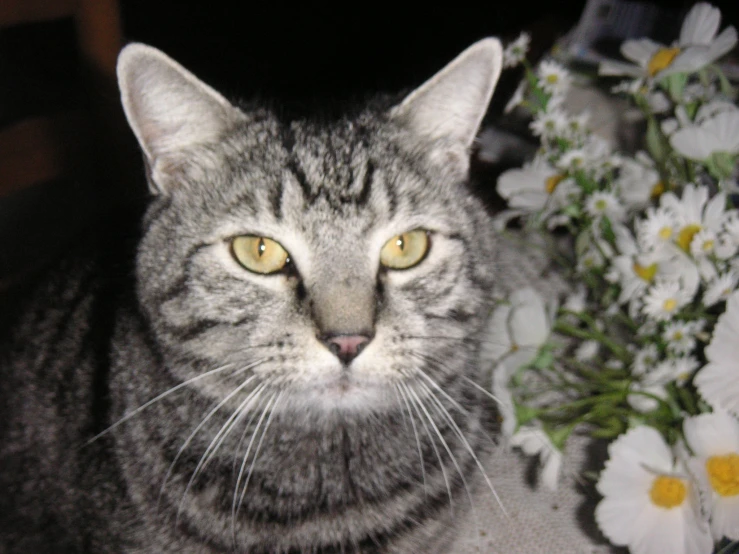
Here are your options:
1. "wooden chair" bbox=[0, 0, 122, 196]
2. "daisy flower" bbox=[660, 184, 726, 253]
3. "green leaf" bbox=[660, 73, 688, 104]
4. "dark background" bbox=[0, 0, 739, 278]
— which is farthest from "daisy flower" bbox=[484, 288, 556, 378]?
"wooden chair" bbox=[0, 0, 122, 196]

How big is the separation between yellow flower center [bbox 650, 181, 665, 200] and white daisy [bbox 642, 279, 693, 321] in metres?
0.19

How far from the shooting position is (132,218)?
121 cm

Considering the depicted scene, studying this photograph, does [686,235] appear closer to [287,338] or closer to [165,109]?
[287,338]

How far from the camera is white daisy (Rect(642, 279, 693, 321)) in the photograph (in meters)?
0.81

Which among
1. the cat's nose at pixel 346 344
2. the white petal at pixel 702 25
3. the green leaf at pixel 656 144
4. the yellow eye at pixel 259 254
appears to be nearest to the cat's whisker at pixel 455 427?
the cat's nose at pixel 346 344

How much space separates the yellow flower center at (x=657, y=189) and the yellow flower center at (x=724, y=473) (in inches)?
14.6

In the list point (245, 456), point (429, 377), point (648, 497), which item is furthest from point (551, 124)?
point (245, 456)

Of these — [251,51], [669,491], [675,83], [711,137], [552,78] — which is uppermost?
[251,51]

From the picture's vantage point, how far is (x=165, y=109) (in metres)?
0.84

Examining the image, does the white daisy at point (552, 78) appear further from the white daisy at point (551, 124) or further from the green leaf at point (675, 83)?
the green leaf at point (675, 83)

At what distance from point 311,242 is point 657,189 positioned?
1.63 feet

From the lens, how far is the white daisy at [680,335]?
2.76ft

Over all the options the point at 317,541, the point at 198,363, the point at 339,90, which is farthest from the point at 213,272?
the point at 339,90

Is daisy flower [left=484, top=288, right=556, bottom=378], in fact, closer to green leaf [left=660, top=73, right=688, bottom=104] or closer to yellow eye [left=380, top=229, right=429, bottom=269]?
yellow eye [left=380, top=229, right=429, bottom=269]
